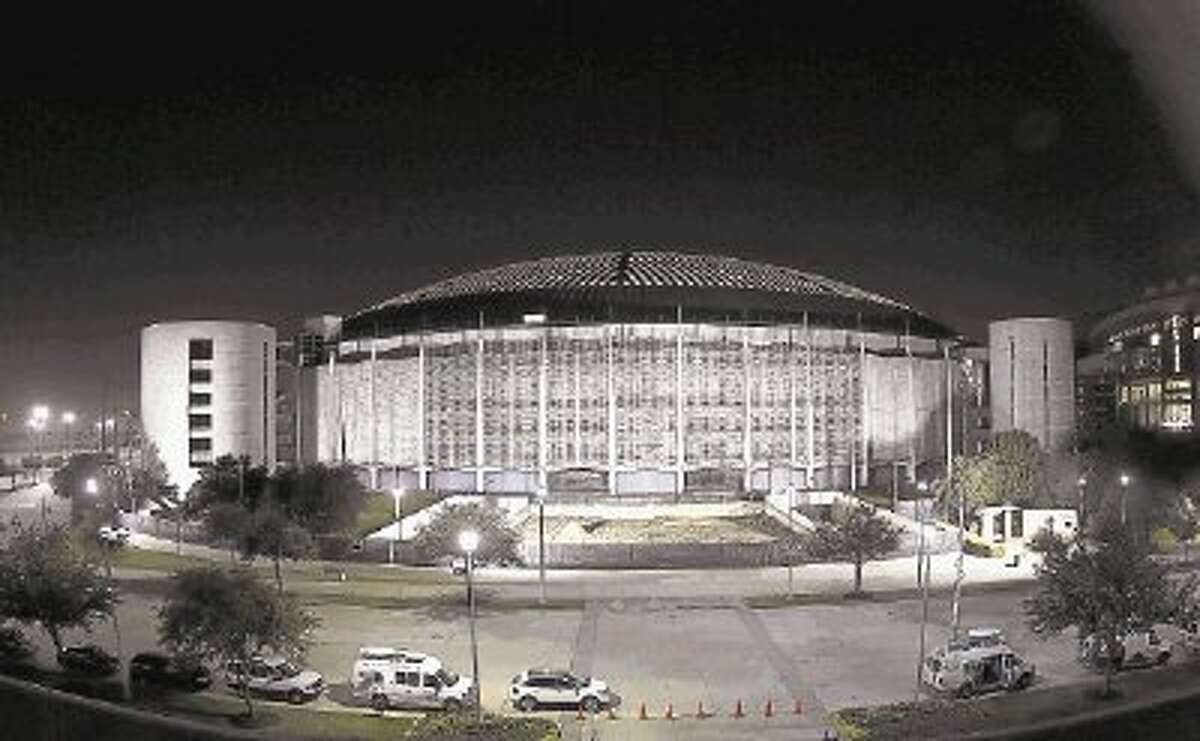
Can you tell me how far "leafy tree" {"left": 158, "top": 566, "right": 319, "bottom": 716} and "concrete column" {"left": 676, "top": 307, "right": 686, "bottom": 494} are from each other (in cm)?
3327

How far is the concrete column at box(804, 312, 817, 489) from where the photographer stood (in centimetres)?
5034

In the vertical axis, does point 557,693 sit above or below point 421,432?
below

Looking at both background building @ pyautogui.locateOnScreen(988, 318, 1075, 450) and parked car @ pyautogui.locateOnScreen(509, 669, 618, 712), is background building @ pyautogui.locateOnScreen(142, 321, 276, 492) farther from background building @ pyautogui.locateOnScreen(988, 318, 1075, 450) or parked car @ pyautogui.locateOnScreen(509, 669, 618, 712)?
parked car @ pyautogui.locateOnScreen(509, 669, 618, 712)

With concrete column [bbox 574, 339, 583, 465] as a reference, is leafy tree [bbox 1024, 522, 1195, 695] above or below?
below

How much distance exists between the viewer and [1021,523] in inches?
1222

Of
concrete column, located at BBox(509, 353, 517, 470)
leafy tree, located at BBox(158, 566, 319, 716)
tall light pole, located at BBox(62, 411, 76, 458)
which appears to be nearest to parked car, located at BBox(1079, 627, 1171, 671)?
leafy tree, located at BBox(158, 566, 319, 716)

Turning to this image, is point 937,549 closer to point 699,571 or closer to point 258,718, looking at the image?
point 699,571

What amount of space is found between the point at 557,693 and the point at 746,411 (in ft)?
114

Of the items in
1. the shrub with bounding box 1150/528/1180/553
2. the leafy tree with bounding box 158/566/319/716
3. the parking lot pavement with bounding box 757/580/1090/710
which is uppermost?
the leafy tree with bounding box 158/566/319/716

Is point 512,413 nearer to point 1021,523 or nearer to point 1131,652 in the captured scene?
point 1021,523

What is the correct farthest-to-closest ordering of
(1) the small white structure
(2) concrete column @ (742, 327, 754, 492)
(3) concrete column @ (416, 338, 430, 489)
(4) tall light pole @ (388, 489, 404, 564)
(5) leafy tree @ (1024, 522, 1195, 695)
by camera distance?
(3) concrete column @ (416, 338, 430, 489), (2) concrete column @ (742, 327, 754, 492), (1) the small white structure, (4) tall light pole @ (388, 489, 404, 564), (5) leafy tree @ (1024, 522, 1195, 695)

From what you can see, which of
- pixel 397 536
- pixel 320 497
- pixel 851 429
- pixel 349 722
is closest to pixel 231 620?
pixel 349 722

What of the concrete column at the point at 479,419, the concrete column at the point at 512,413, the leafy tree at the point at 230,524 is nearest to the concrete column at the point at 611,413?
the concrete column at the point at 512,413

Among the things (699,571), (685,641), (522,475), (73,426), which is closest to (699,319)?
(522,475)
